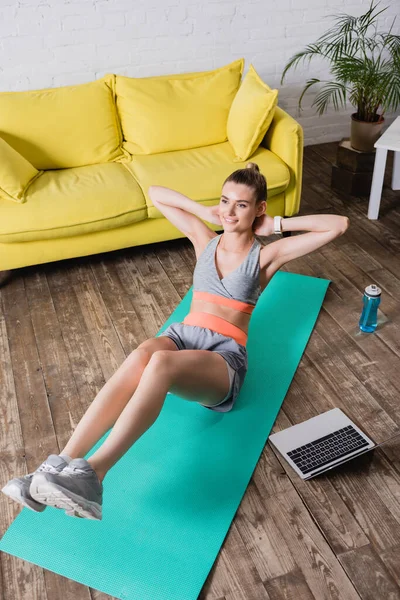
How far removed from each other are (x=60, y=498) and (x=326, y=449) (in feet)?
3.11

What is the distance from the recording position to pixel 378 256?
3.13m

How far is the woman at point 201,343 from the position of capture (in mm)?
1603

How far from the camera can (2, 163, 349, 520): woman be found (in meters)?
1.60

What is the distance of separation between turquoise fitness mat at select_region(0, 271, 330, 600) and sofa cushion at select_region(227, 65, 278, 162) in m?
1.34

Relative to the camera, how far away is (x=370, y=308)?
2488 millimetres

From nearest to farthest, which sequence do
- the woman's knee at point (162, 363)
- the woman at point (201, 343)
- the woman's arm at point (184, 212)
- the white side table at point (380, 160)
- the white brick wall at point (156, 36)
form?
1. the woman at point (201, 343)
2. the woman's knee at point (162, 363)
3. the woman's arm at point (184, 212)
4. the white side table at point (380, 160)
5. the white brick wall at point (156, 36)

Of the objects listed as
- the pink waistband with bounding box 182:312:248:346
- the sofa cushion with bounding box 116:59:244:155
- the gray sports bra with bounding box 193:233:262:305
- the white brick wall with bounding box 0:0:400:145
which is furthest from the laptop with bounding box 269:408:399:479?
the white brick wall with bounding box 0:0:400:145

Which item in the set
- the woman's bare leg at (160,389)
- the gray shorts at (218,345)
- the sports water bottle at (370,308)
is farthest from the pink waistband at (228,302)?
the sports water bottle at (370,308)

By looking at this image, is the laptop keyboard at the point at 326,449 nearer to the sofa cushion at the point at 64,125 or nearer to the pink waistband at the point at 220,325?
the pink waistband at the point at 220,325

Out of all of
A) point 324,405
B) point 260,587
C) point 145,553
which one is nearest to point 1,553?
point 145,553

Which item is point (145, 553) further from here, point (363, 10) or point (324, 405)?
Result: point (363, 10)

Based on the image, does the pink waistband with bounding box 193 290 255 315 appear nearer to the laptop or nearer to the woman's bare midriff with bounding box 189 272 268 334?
the woman's bare midriff with bounding box 189 272 268 334

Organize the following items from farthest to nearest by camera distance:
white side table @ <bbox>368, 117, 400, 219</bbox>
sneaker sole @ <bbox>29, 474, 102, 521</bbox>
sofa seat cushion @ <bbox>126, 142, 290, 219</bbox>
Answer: white side table @ <bbox>368, 117, 400, 219</bbox> < sofa seat cushion @ <bbox>126, 142, 290, 219</bbox> < sneaker sole @ <bbox>29, 474, 102, 521</bbox>

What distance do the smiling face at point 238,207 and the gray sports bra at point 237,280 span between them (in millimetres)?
127
